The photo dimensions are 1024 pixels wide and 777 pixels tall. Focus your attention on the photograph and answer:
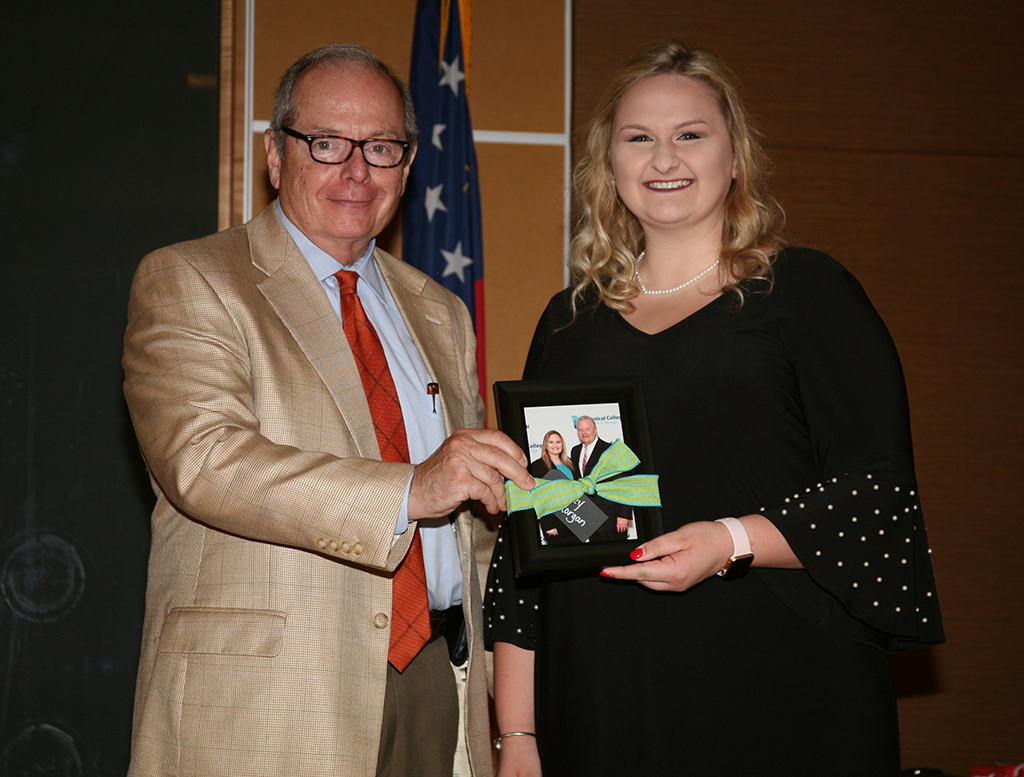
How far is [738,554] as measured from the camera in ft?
5.71

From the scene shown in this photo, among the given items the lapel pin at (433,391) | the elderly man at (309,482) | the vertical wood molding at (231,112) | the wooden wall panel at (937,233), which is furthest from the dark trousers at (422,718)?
the wooden wall panel at (937,233)

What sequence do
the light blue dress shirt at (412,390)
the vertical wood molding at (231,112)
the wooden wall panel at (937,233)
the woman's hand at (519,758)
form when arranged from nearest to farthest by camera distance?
the woman's hand at (519,758) → the light blue dress shirt at (412,390) → the vertical wood molding at (231,112) → the wooden wall panel at (937,233)

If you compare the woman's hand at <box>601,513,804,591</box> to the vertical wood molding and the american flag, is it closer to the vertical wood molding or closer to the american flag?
the american flag

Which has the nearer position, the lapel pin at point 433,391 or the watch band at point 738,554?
the watch band at point 738,554

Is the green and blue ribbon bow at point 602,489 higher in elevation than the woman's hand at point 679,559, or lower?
higher

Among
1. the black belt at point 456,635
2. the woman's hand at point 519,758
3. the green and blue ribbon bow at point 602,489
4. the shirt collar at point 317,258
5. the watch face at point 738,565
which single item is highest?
the shirt collar at point 317,258

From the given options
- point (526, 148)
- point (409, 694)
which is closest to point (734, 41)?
point (526, 148)

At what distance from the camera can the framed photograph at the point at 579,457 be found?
1715mm

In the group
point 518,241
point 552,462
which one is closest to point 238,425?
point 552,462

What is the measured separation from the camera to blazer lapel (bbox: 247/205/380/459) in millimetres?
2133

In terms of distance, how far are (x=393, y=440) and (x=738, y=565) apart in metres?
0.87

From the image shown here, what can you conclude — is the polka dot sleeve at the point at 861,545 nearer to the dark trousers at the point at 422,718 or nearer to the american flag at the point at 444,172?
the dark trousers at the point at 422,718

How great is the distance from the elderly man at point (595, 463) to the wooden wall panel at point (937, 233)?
2781 millimetres

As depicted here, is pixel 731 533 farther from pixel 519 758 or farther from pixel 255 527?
pixel 255 527
